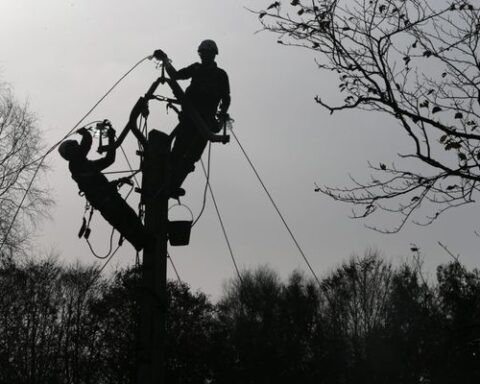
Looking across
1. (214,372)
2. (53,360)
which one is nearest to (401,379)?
(214,372)

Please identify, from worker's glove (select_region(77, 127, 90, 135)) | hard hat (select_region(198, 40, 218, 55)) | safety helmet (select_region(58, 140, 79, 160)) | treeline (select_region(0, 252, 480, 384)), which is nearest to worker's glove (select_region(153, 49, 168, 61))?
hard hat (select_region(198, 40, 218, 55))

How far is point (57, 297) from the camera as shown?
30.0 metres

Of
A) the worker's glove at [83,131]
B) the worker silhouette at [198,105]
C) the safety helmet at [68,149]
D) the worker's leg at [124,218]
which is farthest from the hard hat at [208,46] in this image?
the worker's leg at [124,218]

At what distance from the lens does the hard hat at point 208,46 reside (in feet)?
26.5

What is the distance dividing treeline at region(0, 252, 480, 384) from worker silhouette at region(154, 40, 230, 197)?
14.6m

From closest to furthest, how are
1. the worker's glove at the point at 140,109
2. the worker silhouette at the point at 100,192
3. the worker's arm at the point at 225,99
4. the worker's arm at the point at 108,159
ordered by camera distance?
1. the worker silhouette at the point at 100,192
2. the worker's arm at the point at 108,159
3. the worker's glove at the point at 140,109
4. the worker's arm at the point at 225,99

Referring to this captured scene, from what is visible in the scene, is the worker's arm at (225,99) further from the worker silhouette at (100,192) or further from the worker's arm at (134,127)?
the worker silhouette at (100,192)

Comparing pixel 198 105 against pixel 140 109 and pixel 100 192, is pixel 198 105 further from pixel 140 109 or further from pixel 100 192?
pixel 100 192

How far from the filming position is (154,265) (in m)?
6.15

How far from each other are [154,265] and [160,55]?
2.84 meters

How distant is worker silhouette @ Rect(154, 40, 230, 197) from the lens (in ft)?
24.0

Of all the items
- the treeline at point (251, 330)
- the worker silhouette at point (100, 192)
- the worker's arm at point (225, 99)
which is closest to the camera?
the worker silhouette at point (100, 192)

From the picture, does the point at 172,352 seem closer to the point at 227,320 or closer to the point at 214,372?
the point at 214,372

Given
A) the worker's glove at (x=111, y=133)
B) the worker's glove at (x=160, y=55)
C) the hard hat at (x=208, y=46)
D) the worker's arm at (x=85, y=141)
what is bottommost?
the worker's arm at (x=85, y=141)
